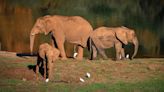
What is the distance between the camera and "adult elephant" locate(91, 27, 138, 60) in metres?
25.9

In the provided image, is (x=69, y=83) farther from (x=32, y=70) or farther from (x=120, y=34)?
(x=120, y=34)

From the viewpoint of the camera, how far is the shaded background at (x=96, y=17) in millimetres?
42931

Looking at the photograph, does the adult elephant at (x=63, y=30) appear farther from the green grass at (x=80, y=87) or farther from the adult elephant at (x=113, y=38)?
the green grass at (x=80, y=87)

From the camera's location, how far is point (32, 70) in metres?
21.8

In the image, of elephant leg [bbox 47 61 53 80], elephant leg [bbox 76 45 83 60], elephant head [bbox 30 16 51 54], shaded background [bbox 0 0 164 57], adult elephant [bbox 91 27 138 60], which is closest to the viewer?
elephant leg [bbox 47 61 53 80]

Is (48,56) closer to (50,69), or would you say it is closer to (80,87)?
(50,69)

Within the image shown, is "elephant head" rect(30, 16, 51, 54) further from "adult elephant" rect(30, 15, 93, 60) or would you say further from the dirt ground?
the dirt ground

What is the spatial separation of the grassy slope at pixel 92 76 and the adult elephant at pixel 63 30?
1579 millimetres

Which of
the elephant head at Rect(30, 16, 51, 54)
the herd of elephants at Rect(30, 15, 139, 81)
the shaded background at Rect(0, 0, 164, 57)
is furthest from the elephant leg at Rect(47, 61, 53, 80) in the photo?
the shaded background at Rect(0, 0, 164, 57)

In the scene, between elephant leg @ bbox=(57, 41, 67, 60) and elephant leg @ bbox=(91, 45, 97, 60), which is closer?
elephant leg @ bbox=(57, 41, 67, 60)

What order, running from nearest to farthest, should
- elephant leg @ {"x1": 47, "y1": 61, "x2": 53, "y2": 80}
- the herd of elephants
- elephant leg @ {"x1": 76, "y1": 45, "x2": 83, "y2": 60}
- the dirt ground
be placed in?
elephant leg @ {"x1": 47, "y1": 61, "x2": 53, "y2": 80} < the dirt ground < the herd of elephants < elephant leg @ {"x1": 76, "y1": 45, "x2": 83, "y2": 60}

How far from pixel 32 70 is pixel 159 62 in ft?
18.5

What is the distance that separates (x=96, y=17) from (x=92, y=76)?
131ft

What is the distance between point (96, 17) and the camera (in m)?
61.1
